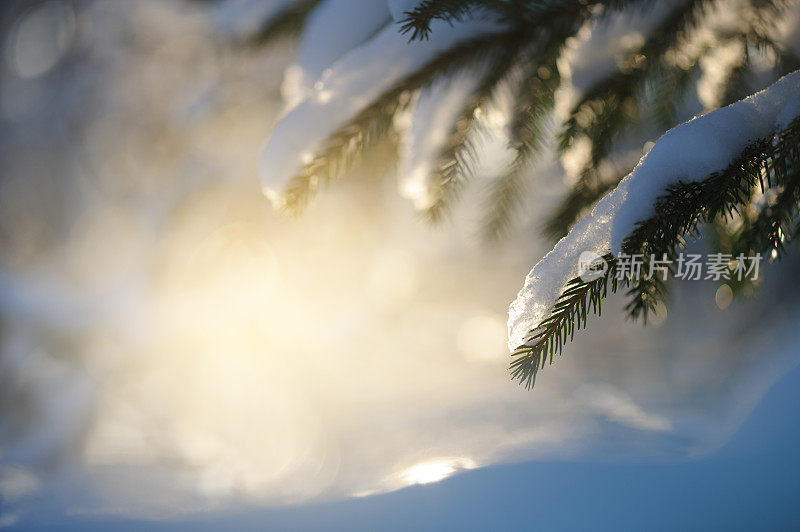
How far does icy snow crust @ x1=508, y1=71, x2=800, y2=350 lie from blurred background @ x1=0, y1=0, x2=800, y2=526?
815mm

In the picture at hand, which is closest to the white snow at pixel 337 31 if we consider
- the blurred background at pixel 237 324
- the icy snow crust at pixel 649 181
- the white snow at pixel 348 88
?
the white snow at pixel 348 88

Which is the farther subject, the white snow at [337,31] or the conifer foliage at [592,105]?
the white snow at [337,31]

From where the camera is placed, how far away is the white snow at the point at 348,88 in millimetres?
895

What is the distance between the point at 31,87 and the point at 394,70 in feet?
8.22

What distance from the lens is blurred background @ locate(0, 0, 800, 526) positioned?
1.59 m

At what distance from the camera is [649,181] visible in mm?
615

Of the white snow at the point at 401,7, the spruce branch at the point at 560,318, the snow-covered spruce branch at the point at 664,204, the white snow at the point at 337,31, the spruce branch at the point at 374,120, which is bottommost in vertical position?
the spruce branch at the point at 560,318

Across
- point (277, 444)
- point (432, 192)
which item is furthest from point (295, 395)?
point (432, 192)

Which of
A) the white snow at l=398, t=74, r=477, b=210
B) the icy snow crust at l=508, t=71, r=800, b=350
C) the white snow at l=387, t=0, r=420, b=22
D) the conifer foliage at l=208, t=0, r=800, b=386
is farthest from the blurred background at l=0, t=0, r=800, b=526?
the icy snow crust at l=508, t=71, r=800, b=350

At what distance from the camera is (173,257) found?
2584 millimetres

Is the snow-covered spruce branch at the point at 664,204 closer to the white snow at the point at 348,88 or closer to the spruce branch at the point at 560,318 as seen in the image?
the spruce branch at the point at 560,318

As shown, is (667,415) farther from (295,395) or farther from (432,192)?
(295,395)

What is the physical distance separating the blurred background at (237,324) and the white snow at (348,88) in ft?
1.51

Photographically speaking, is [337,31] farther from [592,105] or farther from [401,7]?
[592,105]
